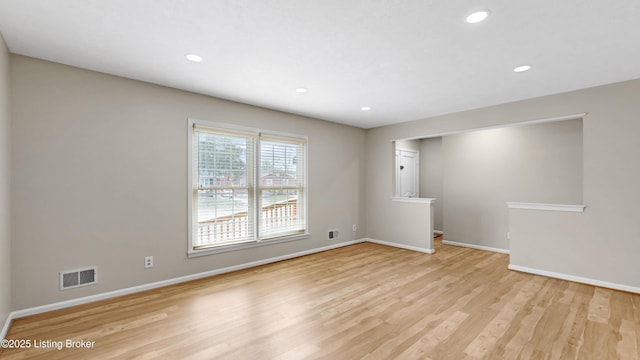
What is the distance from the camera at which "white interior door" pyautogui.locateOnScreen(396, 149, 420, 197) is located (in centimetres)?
691

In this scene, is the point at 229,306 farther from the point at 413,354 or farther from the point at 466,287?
the point at 466,287

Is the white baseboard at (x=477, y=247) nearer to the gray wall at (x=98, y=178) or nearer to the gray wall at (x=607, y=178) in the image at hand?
the gray wall at (x=607, y=178)

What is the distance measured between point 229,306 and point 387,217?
3.89 meters

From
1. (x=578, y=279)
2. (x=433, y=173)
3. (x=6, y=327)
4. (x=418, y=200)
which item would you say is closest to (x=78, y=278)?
(x=6, y=327)

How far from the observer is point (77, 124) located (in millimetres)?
3018

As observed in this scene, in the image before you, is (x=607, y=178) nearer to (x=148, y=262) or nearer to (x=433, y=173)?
(x=433, y=173)

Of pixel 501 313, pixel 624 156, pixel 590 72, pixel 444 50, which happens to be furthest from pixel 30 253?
pixel 624 156

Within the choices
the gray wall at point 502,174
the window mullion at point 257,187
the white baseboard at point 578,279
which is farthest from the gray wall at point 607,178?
the window mullion at point 257,187

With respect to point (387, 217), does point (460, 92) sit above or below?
above

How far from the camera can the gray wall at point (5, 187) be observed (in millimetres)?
2377

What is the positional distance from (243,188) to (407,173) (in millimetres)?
4440

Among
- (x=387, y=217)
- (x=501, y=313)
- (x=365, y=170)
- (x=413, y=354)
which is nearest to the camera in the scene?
(x=413, y=354)

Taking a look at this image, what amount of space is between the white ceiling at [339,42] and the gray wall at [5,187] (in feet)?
1.06

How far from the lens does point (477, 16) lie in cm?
209
